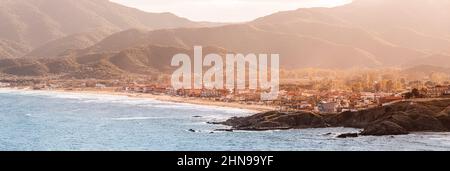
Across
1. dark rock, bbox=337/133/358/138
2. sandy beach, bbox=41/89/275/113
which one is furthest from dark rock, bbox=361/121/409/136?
sandy beach, bbox=41/89/275/113

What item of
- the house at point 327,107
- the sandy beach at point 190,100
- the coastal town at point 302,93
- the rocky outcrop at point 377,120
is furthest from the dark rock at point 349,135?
the sandy beach at point 190,100

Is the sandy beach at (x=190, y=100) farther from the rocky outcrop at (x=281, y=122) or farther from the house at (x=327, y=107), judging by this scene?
the rocky outcrop at (x=281, y=122)

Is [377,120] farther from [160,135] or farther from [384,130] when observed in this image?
[160,135]

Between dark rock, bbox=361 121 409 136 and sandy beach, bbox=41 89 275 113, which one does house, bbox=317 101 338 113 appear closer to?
sandy beach, bbox=41 89 275 113
